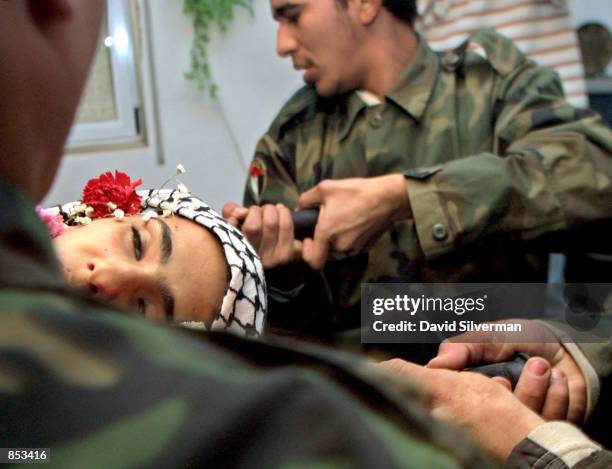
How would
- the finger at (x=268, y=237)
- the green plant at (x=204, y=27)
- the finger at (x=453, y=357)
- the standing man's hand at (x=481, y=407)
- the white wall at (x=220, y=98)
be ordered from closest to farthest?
the standing man's hand at (x=481, y=407)
the finger at (x=453, y=357)
the finger at (x=268, y=237)
the white wall at (x=220, y=98)
the green plant at (x=204, y=27)

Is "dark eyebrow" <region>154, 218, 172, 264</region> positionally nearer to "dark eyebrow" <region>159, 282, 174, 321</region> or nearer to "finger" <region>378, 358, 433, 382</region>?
"dark eyebrow" <region>159, 282, 174, 321</region>

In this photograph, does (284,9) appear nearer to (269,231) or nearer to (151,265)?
(269,231)

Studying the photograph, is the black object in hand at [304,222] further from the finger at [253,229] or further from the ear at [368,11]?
the ear at [368,11]

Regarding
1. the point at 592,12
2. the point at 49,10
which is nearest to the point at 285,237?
the point at 49,10

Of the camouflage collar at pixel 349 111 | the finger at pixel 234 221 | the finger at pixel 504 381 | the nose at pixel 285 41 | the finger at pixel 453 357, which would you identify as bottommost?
the finger at pixel 504 381

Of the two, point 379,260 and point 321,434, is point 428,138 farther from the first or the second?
point 321,434

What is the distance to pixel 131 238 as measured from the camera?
0.65 metres

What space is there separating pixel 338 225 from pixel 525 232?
216 millimetres

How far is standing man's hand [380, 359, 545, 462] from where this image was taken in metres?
0.51

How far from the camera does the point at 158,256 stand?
65cm

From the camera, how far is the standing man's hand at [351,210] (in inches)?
33.0

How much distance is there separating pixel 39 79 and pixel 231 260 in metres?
0.46


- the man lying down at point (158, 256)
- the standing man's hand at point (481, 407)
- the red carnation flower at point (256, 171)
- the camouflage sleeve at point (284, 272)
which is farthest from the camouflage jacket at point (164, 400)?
the red carnation flower at point (256, 171)

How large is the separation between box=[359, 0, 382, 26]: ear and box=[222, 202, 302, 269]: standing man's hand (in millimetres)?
320
